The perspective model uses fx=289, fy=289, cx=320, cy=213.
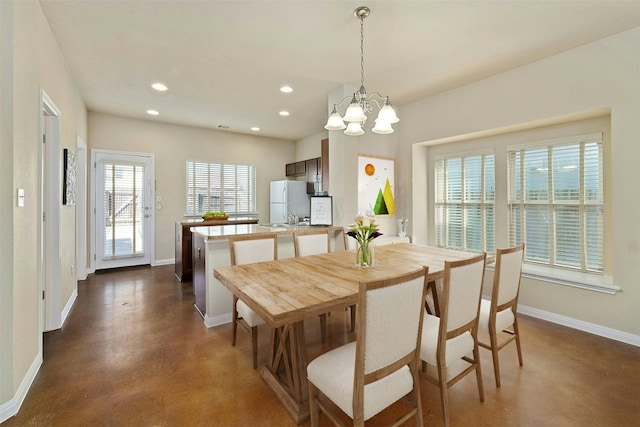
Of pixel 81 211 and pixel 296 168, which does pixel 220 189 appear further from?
pixel 81 211

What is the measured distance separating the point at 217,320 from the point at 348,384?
7.05 feet

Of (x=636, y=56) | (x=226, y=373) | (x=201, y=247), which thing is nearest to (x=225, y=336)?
(x=226, y=373)

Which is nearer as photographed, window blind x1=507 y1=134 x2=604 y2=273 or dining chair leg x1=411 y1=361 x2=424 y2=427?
dining chair leg x1=411 y1=361 x2=424 y2=427

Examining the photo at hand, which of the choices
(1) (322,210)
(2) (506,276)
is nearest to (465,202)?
(1) (322,210)

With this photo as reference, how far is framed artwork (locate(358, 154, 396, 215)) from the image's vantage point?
4.12 meters

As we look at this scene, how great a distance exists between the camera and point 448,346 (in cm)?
166

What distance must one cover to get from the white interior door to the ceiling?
140cm

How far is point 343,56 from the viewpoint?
116 inches

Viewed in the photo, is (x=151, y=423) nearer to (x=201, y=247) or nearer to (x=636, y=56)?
(x=201, y=247)

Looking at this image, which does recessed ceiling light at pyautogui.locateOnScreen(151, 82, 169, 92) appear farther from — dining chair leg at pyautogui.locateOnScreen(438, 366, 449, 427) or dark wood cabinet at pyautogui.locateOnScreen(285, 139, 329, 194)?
dining chair leg at pyautogui.locateOnScreen(438, 366, 449, 427)

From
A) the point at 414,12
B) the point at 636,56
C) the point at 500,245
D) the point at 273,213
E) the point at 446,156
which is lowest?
the point at 500,245

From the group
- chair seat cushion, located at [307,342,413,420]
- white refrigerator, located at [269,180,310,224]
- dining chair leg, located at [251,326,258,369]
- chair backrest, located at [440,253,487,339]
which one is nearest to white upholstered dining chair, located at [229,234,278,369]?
dining chair leg, located at [251,326,258,369]

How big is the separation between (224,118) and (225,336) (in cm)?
388

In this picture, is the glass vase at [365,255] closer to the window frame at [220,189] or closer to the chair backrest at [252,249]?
the chair backrest at [252,249]
